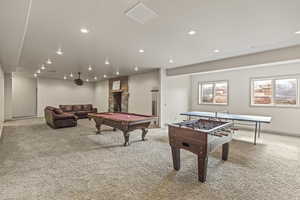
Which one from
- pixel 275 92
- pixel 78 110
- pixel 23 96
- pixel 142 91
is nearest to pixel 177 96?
pixel 142 91

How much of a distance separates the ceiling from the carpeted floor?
262 centimetres

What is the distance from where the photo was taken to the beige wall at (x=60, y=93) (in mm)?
10328

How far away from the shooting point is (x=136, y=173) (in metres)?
2.63

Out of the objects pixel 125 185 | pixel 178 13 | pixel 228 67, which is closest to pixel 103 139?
pixel 125 185

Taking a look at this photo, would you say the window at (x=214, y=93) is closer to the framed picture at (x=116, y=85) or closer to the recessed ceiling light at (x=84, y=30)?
the framed picture at (x=116, y=85)

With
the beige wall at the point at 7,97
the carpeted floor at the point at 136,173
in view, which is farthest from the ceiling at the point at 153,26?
the beige wall at the point at 7,97

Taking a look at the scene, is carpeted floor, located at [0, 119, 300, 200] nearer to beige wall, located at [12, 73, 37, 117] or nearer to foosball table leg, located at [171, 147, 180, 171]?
foosball table leg, located at [171, 147, 180, 171]

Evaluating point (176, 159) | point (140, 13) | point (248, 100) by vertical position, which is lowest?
point (176, 159)

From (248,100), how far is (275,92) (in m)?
0.95

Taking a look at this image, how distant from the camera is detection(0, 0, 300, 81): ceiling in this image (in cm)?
228

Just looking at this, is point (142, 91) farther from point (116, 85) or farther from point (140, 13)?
point (140, 13)

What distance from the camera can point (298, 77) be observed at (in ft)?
17.4

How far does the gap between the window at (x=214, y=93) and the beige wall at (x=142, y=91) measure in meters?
2.63

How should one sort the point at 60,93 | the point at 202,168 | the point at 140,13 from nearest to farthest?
the point at 202,168 < the point at 140,13 < the point at 60,93
